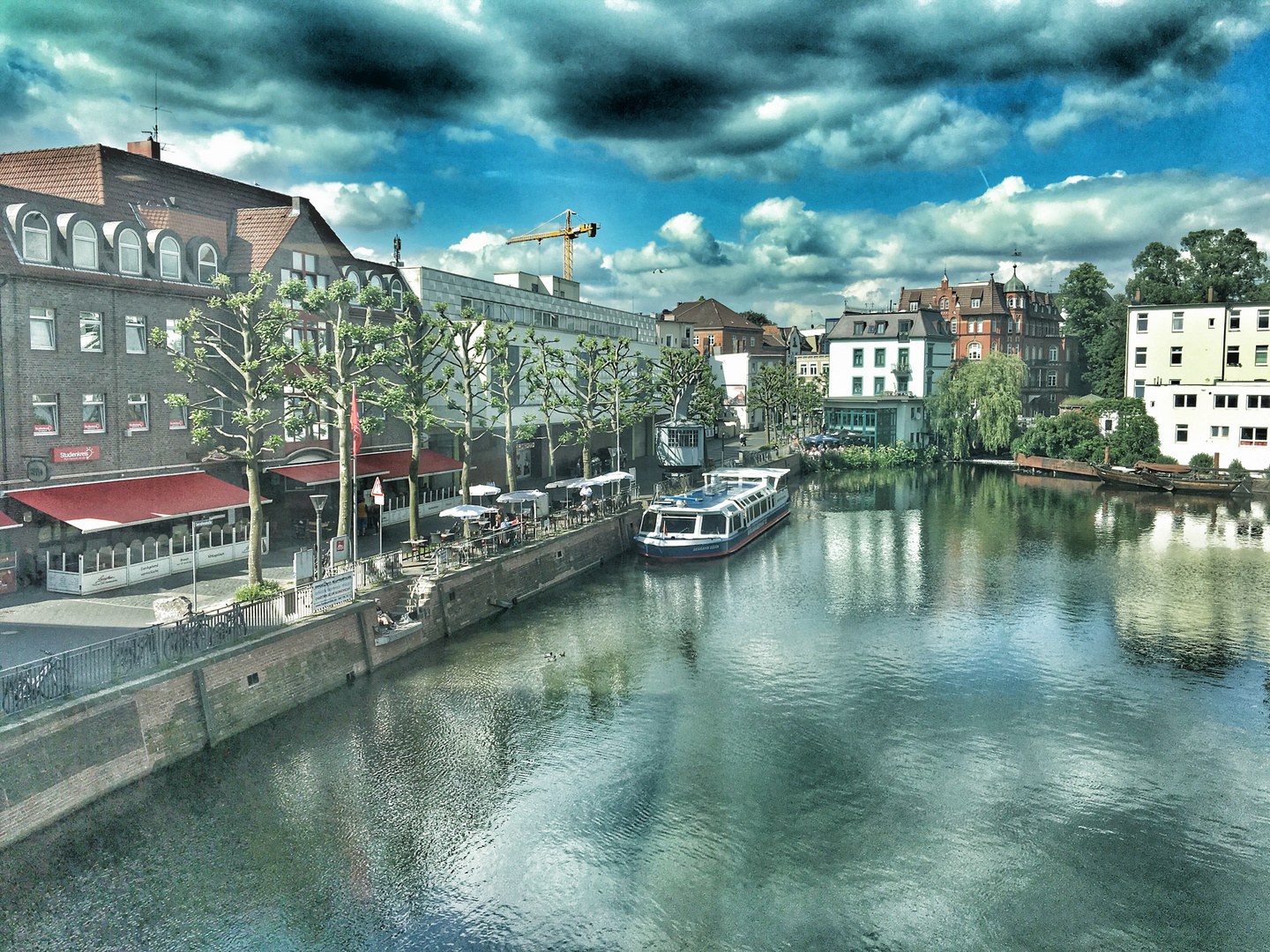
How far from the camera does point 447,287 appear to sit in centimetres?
5209

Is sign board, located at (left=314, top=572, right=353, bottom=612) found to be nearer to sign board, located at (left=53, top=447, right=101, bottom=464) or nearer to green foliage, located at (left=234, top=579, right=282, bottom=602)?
green foliage, located at (left=234, top=579, right=282, bottom=602)

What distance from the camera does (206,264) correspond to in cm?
3419

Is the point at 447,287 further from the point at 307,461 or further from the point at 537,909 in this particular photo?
the point at 537,909

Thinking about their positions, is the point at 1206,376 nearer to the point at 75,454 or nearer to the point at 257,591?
the point at 257,591

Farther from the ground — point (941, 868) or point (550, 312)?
point (550, 312)

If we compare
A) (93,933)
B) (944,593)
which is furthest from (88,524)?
(944,593)

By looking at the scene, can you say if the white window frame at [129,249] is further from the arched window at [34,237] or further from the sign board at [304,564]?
the sign board at [304,564]

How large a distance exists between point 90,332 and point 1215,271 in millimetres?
98180

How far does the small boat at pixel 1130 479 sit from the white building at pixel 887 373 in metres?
22.3

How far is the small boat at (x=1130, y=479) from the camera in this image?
70000 mm

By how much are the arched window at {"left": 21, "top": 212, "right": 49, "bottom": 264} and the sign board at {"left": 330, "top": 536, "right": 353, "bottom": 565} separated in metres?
12.9

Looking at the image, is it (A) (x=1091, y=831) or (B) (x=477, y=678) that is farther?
(B) (x=477, y=678)

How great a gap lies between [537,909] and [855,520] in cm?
4493

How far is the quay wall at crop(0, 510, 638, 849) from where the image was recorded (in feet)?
54.5
